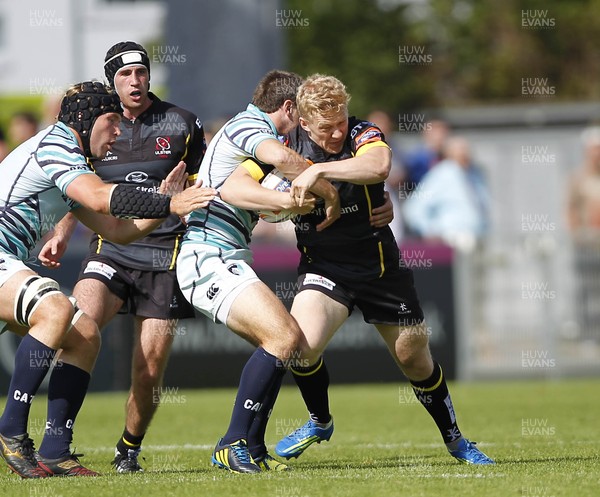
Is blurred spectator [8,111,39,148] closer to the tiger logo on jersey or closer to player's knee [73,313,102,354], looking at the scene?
the tiger logo on jersey

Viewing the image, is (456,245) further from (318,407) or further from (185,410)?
(318,407)

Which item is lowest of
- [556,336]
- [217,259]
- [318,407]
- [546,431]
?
[556,336]

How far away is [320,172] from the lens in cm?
740

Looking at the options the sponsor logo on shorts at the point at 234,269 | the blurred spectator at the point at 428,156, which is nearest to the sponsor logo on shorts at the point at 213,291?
the sponsor logo on shorts at the point at 234,269

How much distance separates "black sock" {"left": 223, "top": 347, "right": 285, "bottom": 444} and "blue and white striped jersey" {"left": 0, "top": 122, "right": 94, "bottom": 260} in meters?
1.47

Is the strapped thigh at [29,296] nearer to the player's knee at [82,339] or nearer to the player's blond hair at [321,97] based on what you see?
the player's knee at [82,339]

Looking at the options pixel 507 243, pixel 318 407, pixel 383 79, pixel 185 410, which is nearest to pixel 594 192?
pixel 507 243

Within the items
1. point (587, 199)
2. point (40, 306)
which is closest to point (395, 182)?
point (587, 199)

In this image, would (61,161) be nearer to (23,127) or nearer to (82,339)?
(82,339)

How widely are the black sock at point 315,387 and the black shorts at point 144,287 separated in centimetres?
89

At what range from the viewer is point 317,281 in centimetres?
801

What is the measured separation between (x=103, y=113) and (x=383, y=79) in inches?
1177

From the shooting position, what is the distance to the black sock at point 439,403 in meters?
8.13

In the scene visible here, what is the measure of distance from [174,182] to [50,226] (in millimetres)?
813
